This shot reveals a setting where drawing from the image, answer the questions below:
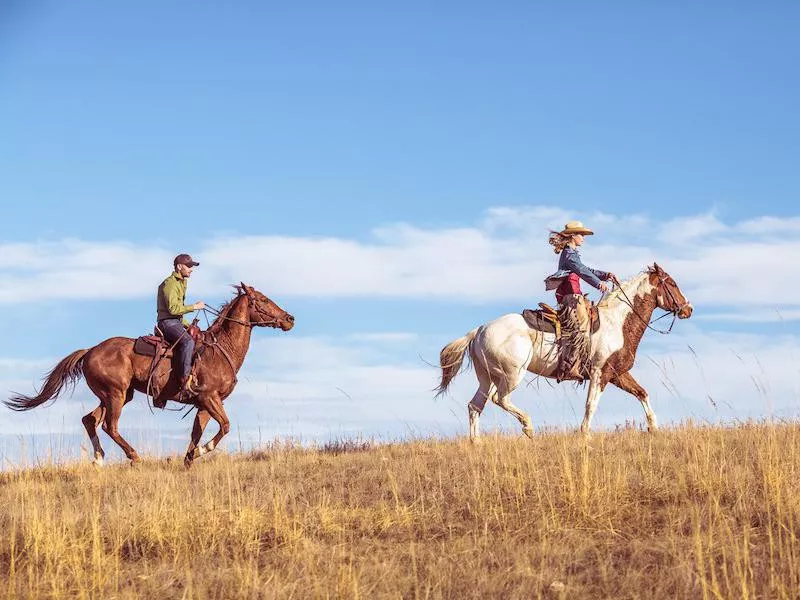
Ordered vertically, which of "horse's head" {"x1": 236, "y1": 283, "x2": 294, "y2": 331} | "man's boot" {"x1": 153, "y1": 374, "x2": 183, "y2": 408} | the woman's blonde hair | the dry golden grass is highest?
the woman's blonde hair

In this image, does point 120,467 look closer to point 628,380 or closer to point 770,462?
point 628,380

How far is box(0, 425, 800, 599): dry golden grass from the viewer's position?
7801mm

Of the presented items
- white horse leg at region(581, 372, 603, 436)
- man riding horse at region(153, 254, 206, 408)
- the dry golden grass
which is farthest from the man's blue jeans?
white horse leg at region(581, 372, 603, 436)

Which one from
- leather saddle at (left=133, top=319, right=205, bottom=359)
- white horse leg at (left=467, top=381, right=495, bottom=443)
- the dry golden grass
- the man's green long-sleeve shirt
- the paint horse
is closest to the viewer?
the dry golden grass

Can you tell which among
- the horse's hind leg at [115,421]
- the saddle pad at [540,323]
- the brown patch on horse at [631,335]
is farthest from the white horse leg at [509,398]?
the horse's hind leg at [115,421]

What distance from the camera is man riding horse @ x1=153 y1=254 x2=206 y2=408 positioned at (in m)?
14.6

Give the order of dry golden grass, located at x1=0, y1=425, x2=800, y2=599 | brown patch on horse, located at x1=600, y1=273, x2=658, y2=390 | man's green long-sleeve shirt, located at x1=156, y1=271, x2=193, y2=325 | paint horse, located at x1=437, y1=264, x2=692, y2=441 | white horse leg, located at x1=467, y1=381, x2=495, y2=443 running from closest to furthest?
dry golden grass, located at x1=0, y1=425, x2=800, y2=599
man's green long-sleeve shirt, located at x1=156, y1=271, x2=193, y2=325
white horse leg, located at x1=467, y1=381, x2=495, y2=443
paint horse, located at x1=437, y1=264, x2=692, y2=441
brown patch on horse, located at x1=600, y1=273, x2=658, y2=390

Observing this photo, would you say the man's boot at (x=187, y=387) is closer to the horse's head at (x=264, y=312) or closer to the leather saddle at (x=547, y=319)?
the horse's head at (x=264, y=312)

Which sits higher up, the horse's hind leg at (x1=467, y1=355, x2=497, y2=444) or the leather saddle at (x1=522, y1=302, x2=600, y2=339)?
the leather saddle at (x1=522, y1=302, x2=600, y2=339)

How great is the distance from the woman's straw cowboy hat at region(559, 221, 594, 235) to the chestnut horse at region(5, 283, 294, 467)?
4.78 m

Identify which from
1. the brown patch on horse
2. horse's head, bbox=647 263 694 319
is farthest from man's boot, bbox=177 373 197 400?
horse's head, bbox=647 263 694 319

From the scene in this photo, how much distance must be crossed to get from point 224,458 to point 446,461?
4418 millimetres

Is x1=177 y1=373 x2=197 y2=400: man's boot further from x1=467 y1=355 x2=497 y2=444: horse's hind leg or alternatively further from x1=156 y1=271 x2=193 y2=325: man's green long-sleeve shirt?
x1=467 y1=355 x2=497 y2=444: horse's hind leg

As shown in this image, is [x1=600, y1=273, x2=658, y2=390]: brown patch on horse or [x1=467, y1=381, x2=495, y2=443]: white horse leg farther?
[x1=600, y1=273, x2=658, y2=390]: brown patch on horse
